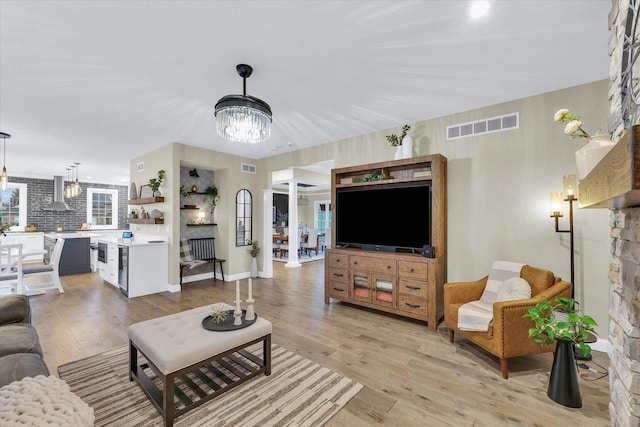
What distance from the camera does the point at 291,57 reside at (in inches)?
95.3

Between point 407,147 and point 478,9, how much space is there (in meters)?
2.00

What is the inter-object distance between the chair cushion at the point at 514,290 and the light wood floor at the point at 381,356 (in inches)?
23.9

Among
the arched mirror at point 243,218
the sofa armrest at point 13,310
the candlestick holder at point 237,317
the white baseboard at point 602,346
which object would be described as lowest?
the white baseboard at point 602,346

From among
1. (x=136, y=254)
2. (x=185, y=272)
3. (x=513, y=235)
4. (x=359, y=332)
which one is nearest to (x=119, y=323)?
(x=136, y=254)

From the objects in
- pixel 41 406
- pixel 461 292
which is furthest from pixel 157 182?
pixel 461 292

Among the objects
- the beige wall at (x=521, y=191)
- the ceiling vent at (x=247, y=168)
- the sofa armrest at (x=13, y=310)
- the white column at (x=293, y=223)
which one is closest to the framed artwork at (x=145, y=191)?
the ceiling vent at (x=247, y=168)

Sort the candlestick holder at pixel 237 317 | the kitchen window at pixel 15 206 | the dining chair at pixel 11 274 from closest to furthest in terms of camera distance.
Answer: the candlestick holder at pixel 237 317
the dining chair at pixel 11 274
the kitchen window at pixel 15 206

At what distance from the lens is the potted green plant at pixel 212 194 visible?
603 cm

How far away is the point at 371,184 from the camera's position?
4.06 meters

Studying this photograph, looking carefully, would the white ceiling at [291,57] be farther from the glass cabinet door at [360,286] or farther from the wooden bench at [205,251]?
the wooden bench at [205,251]

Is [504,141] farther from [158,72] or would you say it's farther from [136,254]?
[136,254]

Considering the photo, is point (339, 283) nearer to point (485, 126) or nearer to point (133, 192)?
point (485, 126)

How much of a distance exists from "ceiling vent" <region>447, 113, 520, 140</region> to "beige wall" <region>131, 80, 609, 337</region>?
0.05 m

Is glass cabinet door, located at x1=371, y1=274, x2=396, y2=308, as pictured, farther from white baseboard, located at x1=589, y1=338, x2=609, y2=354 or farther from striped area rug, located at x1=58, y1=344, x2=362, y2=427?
white baseboard, located at x1=589, y1=338, x2=609, y2=354
